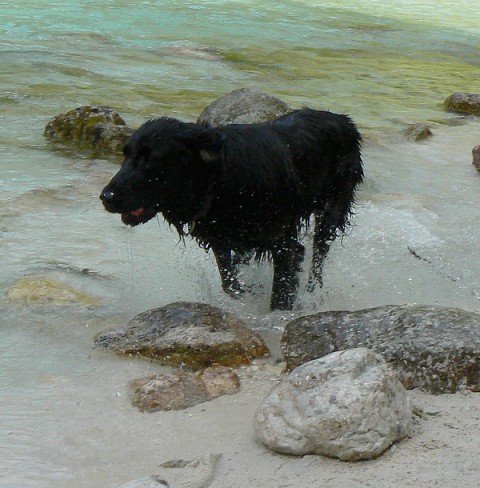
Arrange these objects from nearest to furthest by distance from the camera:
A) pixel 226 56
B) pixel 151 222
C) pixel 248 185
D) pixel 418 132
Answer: pixel 248 185 → pixel 151 222 → pixel 418 132 → pixel 226 56

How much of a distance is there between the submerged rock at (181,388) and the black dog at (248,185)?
0.94 m

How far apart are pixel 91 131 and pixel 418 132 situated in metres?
3.68

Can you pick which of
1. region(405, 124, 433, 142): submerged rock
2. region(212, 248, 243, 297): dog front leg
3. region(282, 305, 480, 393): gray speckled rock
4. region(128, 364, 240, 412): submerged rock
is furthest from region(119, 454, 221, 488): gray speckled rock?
region(405, 124, 433, 142): submerged rock

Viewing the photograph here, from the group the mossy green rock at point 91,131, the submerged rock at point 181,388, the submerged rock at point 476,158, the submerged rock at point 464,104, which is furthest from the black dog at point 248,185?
the submerged rock at point 464,104

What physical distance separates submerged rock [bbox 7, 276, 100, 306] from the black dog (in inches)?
31.4

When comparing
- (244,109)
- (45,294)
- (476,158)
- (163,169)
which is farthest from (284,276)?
(476,158)

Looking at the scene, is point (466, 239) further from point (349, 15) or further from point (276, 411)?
point (349, 15)

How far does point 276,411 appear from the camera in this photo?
365 centimetres

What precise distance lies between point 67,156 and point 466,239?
4041mm

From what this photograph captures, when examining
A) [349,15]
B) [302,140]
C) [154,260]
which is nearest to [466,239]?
[302,140]

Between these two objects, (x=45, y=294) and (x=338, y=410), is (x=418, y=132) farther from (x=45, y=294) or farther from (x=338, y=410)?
(x=338, y=410)

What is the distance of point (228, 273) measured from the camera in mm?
5609

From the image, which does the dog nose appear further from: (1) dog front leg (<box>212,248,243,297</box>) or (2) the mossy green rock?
(2) the mossy green rock

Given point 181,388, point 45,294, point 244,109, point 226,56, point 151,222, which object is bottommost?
point 226,56
